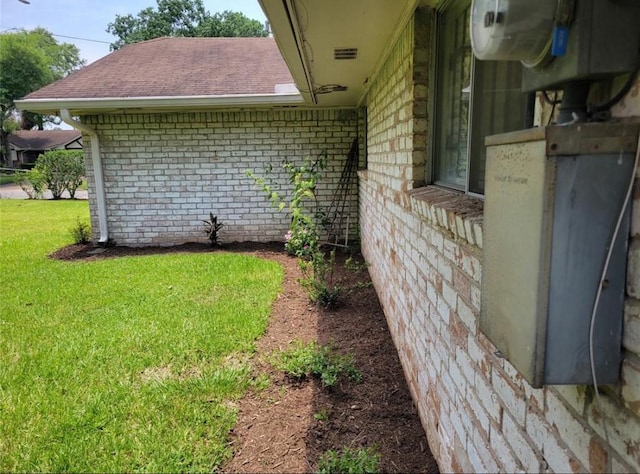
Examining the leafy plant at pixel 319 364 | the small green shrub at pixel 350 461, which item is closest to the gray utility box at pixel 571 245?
the small green shrub at pixel 350 461

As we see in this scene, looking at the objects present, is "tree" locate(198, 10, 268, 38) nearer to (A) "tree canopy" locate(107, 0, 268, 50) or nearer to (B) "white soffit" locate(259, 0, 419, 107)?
(A) "tree canopy" locate(107, 0, 268, 50)

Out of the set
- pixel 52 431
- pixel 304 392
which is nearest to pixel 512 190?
pixel 304 392

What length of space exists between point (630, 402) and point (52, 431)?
3061 mm

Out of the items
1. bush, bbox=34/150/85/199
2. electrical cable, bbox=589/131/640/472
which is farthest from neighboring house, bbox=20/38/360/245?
bush, bbox=34/150/85/199

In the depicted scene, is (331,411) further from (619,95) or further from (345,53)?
Answer: (345,53)

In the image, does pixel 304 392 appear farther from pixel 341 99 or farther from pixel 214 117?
pixel 214 117

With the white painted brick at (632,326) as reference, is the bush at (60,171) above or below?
above

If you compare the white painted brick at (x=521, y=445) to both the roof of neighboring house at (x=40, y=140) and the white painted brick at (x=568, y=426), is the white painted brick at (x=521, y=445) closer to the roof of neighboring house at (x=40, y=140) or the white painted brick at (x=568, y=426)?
the white painted brick at (x=568, y=426)

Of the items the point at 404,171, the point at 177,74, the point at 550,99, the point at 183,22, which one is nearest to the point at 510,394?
the point at 550,99

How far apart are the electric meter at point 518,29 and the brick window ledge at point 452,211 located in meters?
0.61

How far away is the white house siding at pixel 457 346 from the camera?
82cm

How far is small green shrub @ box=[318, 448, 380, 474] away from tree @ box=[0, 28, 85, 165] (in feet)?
149

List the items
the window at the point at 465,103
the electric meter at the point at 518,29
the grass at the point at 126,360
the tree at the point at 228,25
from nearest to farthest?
the electric meter at the point at 518,29 < the window at the point at 465,103 < the grass at the point at 126,360 < the tree at the point at 228,25

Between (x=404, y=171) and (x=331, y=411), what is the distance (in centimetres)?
172
